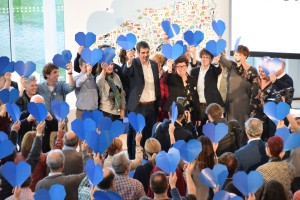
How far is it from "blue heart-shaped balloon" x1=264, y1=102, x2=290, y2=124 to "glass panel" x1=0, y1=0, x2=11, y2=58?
4.47 metres

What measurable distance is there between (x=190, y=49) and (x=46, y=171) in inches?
107

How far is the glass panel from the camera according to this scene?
8.77m

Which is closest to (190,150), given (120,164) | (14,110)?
(120,164)

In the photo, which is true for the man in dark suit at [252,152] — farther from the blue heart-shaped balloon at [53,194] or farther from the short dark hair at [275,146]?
the blue heart-shaped balloon at [53,194]

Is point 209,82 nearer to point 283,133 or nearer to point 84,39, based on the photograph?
point 84,39

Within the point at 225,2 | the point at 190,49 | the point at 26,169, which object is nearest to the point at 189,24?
the point at 225,2

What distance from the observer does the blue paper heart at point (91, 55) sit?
21.6 feet

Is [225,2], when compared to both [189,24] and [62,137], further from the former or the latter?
[62,137]

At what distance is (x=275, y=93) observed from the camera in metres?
6.51

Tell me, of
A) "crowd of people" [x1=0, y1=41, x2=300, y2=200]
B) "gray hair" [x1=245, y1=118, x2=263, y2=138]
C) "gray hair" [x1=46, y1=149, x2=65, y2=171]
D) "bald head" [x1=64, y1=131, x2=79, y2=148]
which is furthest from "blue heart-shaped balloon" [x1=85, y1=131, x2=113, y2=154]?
"gray hair" [x1=245, y1=118, x2=263, y2=138]

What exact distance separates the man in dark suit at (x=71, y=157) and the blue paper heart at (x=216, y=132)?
1.03 m

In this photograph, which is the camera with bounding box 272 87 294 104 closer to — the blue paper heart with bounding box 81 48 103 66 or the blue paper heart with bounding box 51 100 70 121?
the blue paper heart with bounding box 81 48 103 66

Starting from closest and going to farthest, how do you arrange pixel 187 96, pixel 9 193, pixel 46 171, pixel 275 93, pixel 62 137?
1. pixel 9 193
2. pixel 46 171
3. pixel 62 137
4. pixel 275 93
5. pixel 187 96

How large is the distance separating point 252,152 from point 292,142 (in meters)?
0.34
